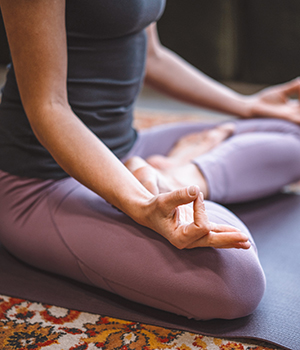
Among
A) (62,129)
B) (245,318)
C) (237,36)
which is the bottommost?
(237,36)

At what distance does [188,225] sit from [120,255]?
17 centimetres

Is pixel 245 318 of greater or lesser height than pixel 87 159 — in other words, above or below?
below

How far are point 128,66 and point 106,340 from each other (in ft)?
1.79

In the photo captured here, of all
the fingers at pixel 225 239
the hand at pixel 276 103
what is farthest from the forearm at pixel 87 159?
the hand at pixel 276 103

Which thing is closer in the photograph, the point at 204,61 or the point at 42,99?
the point at 42,99

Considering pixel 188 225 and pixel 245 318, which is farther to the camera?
pixel 245 318

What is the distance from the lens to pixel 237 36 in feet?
8.90

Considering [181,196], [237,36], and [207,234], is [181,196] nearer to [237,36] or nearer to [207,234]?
[207,234]

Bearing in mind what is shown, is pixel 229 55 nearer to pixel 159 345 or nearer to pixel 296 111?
pixel 296 111

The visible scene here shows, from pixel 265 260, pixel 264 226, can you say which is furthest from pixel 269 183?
pixel 265 260

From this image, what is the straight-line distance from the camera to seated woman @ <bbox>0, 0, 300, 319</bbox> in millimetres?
626

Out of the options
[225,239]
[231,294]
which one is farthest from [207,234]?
[231,294]

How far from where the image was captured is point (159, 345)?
2.13 ft

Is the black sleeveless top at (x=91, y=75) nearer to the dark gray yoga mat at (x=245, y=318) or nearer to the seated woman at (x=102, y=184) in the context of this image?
the seated woman at (x=102, y=184)
